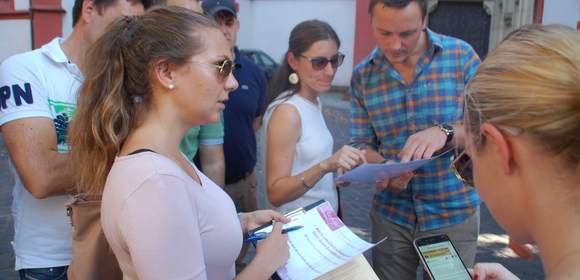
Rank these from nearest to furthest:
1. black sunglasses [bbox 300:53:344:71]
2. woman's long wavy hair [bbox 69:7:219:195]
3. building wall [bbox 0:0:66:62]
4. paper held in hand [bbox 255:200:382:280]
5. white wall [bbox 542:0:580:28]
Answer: woman's long wavy hair [bbox 69:7:219:195], paper held in hand [bbox 255:200:382:280], black sunglasses [bbox 300:53:344:71], white wall [bbox 542:0:580:28], building wall [bbox 0:0:66:62]

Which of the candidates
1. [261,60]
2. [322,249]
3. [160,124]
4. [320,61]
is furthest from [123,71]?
[261,60]

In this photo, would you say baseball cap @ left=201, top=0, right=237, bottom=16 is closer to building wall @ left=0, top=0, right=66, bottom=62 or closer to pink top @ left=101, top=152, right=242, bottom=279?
pink top @ left=101, top=152, right=242, bottom=279

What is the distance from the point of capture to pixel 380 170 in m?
2.18

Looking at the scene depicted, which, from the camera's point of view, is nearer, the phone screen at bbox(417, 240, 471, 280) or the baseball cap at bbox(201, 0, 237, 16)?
the phone screen at bbox(417, 240, 471, 280)

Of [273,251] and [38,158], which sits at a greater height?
[38,158]

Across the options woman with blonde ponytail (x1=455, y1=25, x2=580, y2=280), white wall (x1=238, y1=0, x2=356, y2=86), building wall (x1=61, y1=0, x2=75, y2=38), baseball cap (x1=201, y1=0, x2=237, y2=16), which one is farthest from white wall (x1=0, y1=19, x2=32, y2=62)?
woman with blonde ponytail (x1=455, y1=25, x2=580, y2=280)

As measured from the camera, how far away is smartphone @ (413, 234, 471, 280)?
171cm

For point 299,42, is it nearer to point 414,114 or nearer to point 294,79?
point 294,79

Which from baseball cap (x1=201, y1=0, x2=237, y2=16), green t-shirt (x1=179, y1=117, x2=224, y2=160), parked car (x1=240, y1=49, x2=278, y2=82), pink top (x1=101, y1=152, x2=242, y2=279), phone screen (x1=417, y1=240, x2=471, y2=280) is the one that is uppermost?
baseball cap (x1=201, y1=0, x2=237, y2=16)

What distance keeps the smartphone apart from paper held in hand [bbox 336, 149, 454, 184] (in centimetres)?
35

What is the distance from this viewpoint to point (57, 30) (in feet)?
38.4

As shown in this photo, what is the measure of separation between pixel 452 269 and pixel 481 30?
17228 millimetres

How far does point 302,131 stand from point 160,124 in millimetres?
1135

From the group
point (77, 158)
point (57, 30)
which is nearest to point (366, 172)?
point (77, 158)
